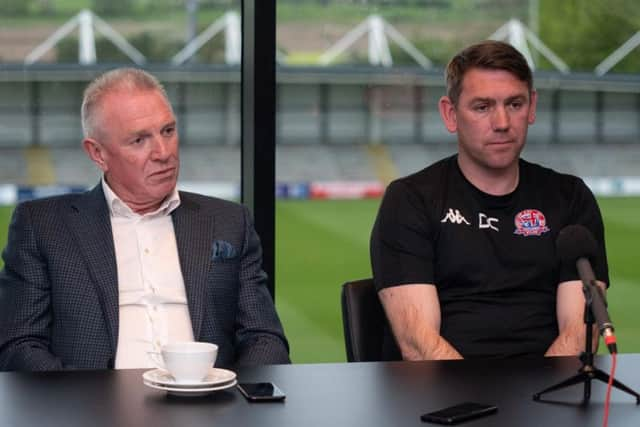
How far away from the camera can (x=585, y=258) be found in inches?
74.1

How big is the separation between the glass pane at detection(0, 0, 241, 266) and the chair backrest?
1.30 meters

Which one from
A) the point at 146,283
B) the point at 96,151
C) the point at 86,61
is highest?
the point at 86,61

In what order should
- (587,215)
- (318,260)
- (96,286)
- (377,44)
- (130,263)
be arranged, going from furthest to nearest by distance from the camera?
1. (318,260)
2. (377,44)
3. (587,215)
4. (130,263)
5. (96,286)

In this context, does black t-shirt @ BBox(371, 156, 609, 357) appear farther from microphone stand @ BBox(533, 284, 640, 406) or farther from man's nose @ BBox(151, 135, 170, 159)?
microphone stand @ BBox(533, 284, 640, 406)

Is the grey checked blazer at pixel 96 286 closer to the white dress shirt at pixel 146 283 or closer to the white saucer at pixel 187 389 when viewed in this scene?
the white dress shirt at pixel 146 283

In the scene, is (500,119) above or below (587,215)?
above

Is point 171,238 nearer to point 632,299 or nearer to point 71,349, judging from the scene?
point 71,349

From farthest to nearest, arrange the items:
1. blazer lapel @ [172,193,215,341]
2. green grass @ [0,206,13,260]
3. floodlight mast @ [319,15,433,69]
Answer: green grass @ [0,206,13,260], floodlight mast @ [319,15,433,69], blazer lapel @ [172,193,215,341]

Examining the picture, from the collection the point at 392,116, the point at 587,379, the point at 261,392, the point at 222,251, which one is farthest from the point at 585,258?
the point at 392,116

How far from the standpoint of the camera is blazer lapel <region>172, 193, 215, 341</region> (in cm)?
262

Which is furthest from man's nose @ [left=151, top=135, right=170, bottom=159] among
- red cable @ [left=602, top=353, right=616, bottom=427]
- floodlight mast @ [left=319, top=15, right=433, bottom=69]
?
floodlight mast @ [left=319, top=15, right=433, bottom=69]

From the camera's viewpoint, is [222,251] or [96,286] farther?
[222,251]

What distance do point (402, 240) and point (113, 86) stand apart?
786 mm

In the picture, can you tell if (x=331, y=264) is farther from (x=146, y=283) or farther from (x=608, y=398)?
(x=608, y=398)
